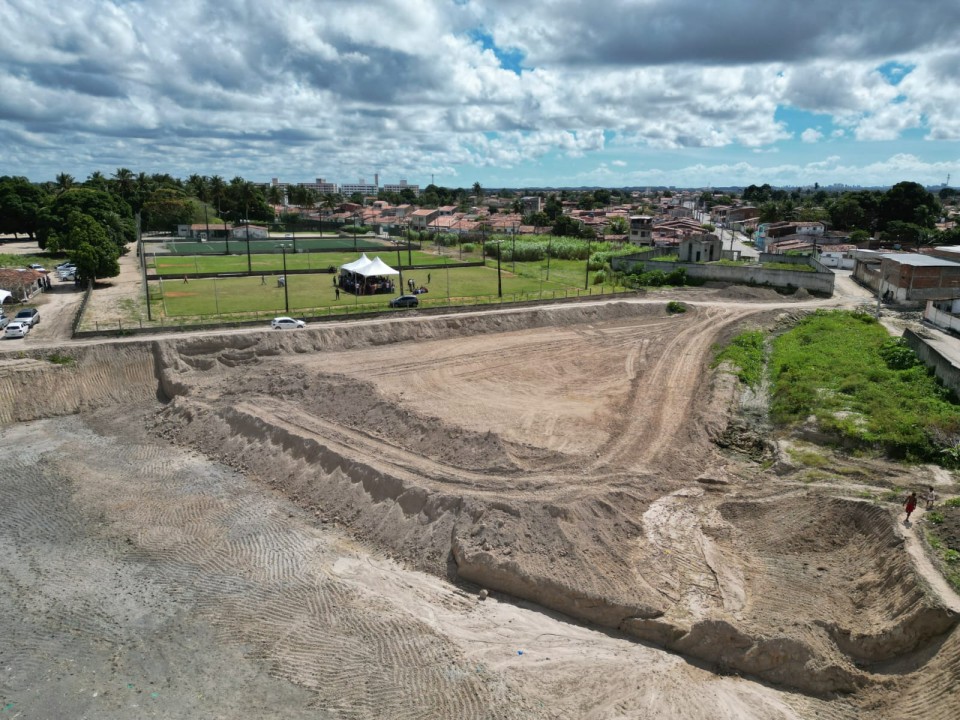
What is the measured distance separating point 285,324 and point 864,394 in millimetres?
31734

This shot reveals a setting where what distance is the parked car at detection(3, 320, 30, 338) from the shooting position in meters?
37.1

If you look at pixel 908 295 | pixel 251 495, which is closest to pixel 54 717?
pixel 251 495

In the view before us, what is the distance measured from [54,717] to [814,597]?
63.3 ft

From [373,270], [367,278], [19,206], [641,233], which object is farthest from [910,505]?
[19,206]

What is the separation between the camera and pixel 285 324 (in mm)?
40375

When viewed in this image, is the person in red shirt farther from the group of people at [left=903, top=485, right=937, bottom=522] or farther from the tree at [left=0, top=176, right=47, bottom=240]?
the tree at [left=0, top=176, right=47, bottom=240]

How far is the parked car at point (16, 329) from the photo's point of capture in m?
37.1

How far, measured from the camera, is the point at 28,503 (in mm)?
24219

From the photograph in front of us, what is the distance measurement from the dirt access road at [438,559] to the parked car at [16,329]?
5.46 m

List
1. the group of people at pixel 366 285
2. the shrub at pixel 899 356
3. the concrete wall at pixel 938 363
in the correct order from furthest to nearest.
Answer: the group of people at pixel 366 285 → the shrub at pixel 899 356 → the concrete wall at pixel 938 363

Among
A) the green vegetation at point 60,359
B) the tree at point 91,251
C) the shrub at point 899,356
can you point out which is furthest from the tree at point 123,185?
the shrub at point 899,356

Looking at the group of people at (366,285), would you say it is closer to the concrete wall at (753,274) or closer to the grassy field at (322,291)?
the grassy field at (322,291)

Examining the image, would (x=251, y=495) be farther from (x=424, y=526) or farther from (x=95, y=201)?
(x=95, y=201)

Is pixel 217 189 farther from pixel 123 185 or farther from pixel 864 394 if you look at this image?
pixel 864 394
